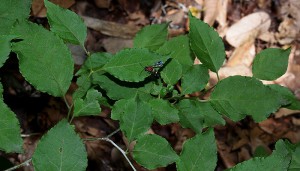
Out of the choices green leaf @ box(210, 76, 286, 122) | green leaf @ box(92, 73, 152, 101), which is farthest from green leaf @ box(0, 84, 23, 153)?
green leaf @ box(210, 76, 286, 122)

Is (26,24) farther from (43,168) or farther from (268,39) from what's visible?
(268,39)

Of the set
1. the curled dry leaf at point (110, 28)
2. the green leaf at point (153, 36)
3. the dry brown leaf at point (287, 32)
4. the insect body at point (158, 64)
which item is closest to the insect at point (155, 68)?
the insect body at point (158, 64)

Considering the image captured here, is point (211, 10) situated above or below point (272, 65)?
below

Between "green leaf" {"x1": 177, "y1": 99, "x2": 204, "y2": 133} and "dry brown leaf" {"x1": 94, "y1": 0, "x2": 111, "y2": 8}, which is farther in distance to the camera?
"dry brown leaf" {"x1": 94, "y1": 0, "x2": 111, "y2": 8}

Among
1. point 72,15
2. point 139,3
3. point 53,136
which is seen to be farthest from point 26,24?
point 139,3

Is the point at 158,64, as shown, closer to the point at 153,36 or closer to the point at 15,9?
the point at 153,36

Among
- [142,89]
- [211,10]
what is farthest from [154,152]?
[211,10]

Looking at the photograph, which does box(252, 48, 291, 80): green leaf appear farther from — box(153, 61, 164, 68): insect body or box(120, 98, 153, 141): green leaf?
box(120, 98, 153, 141): green leaf
